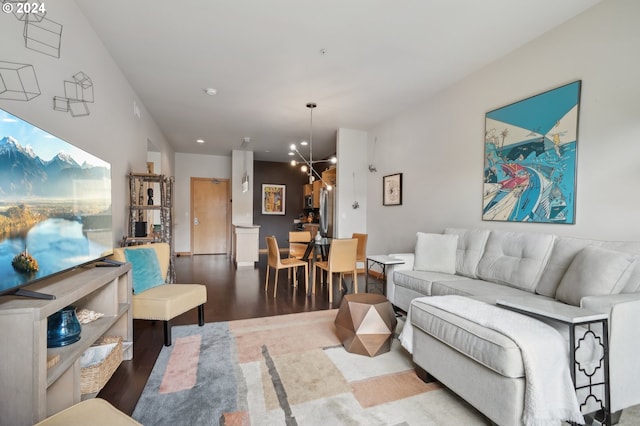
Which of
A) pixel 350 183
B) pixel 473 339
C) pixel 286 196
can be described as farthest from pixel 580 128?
pixel 286 196

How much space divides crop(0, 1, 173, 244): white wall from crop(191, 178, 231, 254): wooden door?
12.8 feet

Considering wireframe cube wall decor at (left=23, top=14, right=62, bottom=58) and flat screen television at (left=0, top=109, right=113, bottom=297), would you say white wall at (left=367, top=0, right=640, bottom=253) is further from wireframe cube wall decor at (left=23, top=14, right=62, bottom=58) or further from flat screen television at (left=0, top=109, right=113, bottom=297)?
wireframe cube wall decor at (left=23, top=14, right=62, bottom=58)

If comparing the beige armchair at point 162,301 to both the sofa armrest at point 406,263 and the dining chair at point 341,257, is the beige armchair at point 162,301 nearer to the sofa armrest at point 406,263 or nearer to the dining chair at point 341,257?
the dining chair at point 341,257

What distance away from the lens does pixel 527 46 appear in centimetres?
277

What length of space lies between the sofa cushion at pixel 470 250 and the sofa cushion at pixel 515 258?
6 centimetres

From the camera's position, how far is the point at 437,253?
320 centimetres

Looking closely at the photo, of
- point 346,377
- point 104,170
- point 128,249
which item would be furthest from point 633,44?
point 128,249

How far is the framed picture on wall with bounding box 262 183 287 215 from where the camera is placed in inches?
340

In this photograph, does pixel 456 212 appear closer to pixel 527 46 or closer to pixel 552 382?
pixel 527 46

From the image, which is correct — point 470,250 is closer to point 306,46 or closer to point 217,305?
point 306,46

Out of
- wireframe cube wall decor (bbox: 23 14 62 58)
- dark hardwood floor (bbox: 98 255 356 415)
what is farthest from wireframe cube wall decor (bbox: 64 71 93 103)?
dark hardwood floor (bbox: 98 255 356 415)

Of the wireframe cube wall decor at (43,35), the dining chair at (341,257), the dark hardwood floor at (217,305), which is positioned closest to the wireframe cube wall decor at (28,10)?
the wireframe cube wall decor at (43,35)

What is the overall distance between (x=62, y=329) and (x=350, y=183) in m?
4.67

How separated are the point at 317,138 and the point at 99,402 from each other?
565cm
